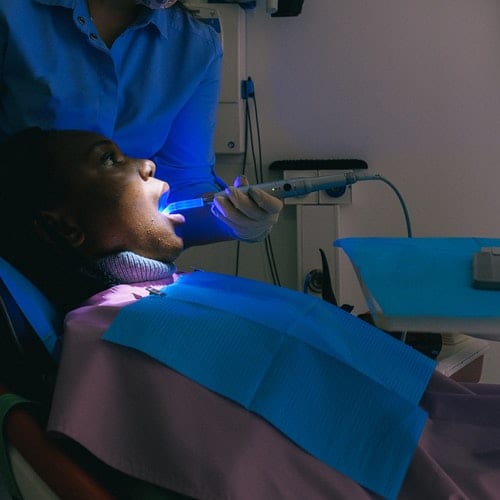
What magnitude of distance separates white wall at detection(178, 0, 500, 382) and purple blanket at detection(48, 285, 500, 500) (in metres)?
1.23

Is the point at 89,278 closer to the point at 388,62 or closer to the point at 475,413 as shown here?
the point at 475,413

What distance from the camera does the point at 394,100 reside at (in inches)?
80.5

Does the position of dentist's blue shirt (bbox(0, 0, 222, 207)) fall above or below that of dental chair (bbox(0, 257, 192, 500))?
above

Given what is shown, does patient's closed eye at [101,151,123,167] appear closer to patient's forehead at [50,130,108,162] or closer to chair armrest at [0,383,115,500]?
patient's forehead at [50,130,108,162]

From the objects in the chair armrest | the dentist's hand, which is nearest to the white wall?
the dentist's hand

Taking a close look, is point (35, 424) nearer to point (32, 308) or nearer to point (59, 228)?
point (32, 308)

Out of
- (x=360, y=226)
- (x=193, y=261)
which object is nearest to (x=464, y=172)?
(x=360, y=226)

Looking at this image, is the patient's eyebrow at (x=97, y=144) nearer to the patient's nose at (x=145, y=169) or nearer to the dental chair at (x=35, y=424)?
the patient's nose at (x=145, y=169)

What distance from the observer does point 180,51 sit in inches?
59.3

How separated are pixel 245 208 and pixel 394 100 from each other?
1.01 metres

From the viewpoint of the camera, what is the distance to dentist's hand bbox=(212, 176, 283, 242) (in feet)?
4.10

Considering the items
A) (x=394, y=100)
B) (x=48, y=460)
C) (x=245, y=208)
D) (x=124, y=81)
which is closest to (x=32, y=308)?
(x=48, y=460)

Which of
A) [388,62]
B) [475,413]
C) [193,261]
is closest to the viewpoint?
[475,413]

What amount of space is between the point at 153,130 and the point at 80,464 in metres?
0.87
